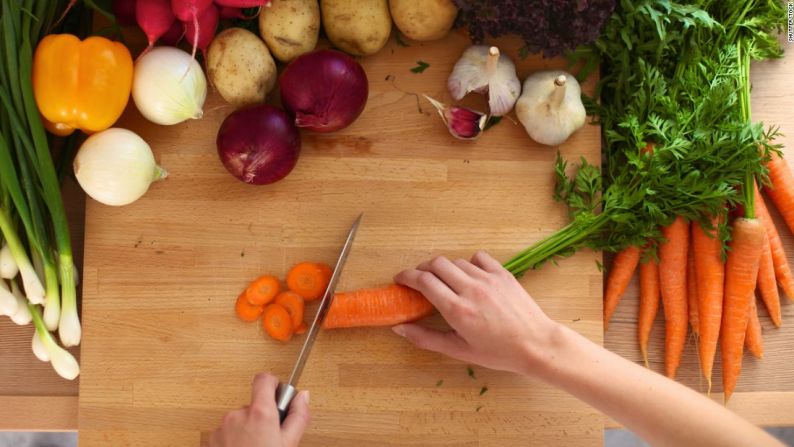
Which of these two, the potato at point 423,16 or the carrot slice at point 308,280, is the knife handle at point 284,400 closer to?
the carrot slice at point 308,280

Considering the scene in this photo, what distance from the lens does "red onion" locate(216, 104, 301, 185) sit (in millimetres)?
1187

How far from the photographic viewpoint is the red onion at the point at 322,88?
1.18 meters

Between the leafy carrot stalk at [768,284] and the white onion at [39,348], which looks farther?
the leafy carrot stalk at [768,284]

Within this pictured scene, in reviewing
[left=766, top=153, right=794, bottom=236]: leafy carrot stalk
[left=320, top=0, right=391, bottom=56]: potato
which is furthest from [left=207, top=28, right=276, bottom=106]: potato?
[left=766, top=153, right=794, bottom=236]: leafy carrot stalk

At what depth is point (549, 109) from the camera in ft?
4.07

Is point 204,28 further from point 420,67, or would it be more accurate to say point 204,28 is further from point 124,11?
point 420,67

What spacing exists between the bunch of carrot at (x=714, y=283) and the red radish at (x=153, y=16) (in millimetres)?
949

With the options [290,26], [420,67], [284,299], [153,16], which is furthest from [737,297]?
[153,16]

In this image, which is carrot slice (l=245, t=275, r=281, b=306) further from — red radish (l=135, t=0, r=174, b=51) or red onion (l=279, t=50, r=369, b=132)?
red radish (l=135, t=0, r=174, b=51)

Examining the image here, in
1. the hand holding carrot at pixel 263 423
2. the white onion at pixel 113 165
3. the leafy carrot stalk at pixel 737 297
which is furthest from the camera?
the leafy carrot stalk at pixel 737 297

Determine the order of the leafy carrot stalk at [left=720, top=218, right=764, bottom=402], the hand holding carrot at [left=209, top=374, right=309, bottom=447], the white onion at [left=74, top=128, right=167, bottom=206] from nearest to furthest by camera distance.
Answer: the hand holding carrot at [left=209, top=374, right=309, bottom=447] < the white onion at [left=74, top=128, right=167, bottom=206] < the leafy carrot stalk at [left=720, top=218, right=764, bottom=402]

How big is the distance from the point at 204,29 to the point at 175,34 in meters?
0.07

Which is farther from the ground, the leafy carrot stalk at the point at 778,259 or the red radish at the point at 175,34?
the red radish at the point at 175,34

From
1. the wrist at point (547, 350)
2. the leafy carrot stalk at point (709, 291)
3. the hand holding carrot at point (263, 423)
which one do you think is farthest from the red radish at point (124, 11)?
the leafy carrot stalk at point (709, 291)
